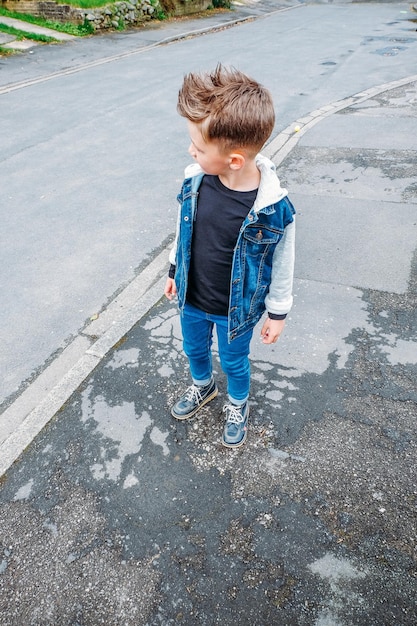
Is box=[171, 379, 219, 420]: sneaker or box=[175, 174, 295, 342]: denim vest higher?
box=[175, 174, 295, 342]: denim vest

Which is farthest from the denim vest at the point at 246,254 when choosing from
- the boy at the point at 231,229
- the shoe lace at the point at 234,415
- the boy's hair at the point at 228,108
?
the shoe lace at the point at 234,415

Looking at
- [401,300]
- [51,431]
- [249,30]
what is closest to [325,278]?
[401,300]

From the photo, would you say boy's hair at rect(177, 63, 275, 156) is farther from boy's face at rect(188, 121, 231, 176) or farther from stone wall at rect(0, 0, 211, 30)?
stone wall at rect(0, 0, 211, 30)

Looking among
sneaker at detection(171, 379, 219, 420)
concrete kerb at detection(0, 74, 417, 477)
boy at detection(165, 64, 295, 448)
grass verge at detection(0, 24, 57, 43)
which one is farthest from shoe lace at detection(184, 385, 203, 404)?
grass verge at detection(0, 24, 57, 43)

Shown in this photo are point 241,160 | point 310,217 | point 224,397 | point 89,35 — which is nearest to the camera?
point 241,160

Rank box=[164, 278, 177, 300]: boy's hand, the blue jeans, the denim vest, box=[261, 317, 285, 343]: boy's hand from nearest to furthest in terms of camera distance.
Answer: the denim vest → box=[261, 317, 285, 343]: boy's hand → the blue jeans → box=[164, 278, 177, 300]: boy's hand

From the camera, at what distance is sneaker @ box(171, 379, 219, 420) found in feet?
8.96

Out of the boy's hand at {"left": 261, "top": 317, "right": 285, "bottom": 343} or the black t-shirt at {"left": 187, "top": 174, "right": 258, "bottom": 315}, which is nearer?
the black t-shirt at {"left": 187, "top": 174, "right": 258, "bottom": 315}

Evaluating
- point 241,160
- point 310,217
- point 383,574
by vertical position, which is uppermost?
point 241,160

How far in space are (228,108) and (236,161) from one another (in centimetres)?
20

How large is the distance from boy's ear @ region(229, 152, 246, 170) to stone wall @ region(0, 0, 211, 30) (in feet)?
55.9

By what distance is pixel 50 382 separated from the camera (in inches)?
119

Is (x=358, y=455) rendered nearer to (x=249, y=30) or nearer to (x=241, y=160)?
(x=241, y=160)

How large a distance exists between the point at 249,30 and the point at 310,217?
614 inches
